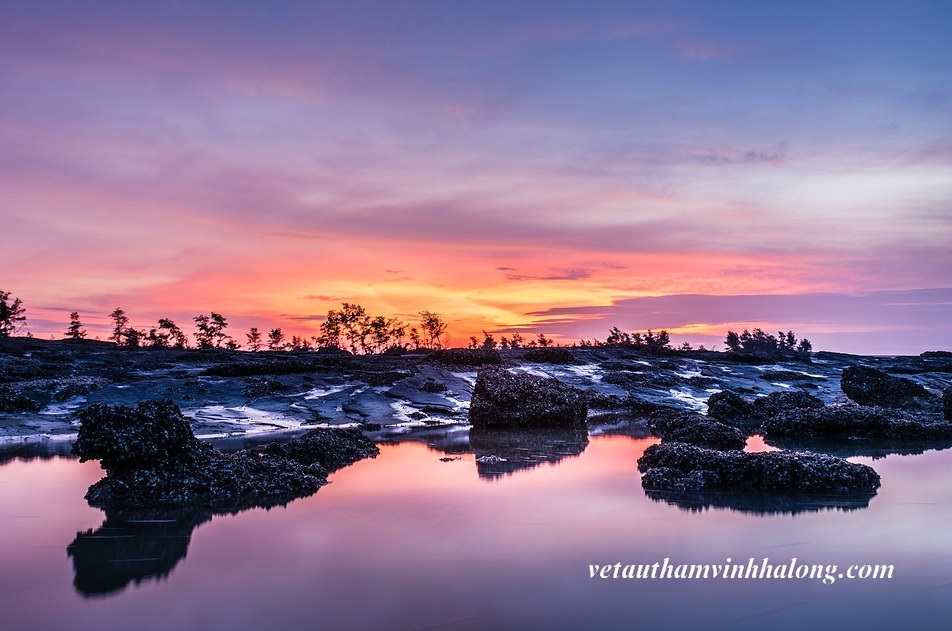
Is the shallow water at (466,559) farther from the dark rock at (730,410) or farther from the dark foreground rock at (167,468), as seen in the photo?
the dark rock at (730,410)

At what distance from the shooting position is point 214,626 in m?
5.08

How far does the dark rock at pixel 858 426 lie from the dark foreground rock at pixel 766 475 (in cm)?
846

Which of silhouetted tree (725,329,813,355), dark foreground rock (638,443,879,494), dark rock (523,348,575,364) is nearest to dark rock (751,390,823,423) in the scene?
dark foreground rock (638,443,879,494)

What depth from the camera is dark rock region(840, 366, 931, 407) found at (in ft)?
80.8

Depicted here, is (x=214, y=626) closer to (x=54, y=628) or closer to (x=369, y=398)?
(x=54, y=628)

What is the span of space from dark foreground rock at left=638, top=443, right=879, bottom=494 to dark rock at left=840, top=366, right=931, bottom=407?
16968mm

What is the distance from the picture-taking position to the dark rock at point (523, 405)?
20.9m

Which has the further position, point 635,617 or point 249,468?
point 249,468

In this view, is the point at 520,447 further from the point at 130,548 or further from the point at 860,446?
the point at 130,548

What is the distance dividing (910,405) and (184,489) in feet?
83.3

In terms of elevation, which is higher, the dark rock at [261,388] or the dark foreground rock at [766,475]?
the dark rock at [261,388]

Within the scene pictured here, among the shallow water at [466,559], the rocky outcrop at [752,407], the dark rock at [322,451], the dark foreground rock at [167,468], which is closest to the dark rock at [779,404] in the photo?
the rocky outcrop at [752,407]

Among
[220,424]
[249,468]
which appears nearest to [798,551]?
[249,468]

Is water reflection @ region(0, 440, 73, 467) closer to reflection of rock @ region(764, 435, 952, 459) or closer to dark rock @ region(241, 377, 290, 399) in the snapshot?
dark rock @ region(241, 377, 290, 399)
